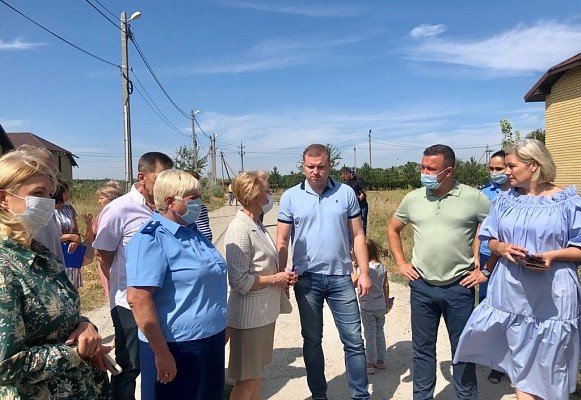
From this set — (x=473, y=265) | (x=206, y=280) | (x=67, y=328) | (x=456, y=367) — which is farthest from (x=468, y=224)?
(x=67, y=328)

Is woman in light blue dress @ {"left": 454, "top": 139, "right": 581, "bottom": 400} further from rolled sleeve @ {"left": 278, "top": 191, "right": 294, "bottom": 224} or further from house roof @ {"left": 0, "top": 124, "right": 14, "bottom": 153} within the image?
house roof @ {"left": 0, "top": 124, "right": 14, "bottom": 153}

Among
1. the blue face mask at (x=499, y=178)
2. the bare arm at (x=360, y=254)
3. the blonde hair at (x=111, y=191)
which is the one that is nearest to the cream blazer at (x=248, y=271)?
the bare arm at (x=360, y=254)

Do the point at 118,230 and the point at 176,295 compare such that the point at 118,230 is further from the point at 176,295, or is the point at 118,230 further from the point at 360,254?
the point at 360,254

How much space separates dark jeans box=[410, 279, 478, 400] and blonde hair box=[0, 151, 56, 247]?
2.61 metres

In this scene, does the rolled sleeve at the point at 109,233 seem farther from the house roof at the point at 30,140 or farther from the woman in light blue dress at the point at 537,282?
the house roof at the point at 30,140

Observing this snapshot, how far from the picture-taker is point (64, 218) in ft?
13.5

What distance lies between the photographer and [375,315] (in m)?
4.18

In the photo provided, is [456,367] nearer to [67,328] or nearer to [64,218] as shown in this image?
[67,328]

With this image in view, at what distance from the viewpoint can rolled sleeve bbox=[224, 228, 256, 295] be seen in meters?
2.92

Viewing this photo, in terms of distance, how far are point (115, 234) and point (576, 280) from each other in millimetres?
2934

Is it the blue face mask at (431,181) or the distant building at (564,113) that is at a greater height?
the distant building at (564,113)

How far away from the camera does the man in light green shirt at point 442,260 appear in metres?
3.21

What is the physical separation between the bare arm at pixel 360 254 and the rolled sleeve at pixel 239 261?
3.00 feet

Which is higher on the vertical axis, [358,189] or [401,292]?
[358,189]
